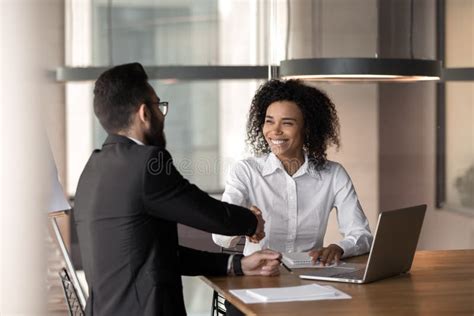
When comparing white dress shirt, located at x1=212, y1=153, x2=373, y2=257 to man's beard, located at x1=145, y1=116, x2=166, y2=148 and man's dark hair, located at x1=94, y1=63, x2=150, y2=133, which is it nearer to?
man's beard, located at x1=145, y1=116, x2=166, y2=148

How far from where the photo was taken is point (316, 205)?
383 centimetres

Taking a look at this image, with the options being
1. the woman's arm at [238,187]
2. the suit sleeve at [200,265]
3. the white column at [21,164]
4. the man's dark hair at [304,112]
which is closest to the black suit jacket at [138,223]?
the suit sleeve at [200,265]

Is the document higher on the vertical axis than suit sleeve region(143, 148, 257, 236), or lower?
lower

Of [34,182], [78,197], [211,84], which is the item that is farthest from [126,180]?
[211,84]

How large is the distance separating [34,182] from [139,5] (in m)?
1.20

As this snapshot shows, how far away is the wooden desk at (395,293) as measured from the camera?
2.66 meters

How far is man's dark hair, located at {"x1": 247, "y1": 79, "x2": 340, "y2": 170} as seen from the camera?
160 inches

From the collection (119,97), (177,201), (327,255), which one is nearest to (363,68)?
(327,255)

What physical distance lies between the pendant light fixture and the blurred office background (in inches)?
9.3

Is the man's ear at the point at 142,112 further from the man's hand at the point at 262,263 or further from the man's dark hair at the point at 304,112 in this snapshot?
the man's dark hair at the point at 304,112

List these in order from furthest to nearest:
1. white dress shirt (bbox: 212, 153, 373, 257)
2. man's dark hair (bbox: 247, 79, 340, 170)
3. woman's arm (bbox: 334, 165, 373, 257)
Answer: man's dark hair (bbox: 247, 79, 340, 170), white dress shirt (bbox: 212, 153, 373, 257), woman's arm (bbox: 334, 165, 373, 257)

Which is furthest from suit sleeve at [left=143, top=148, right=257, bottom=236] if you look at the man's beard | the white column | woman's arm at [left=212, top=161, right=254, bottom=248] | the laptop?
the white column

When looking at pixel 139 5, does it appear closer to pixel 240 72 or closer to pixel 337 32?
pixel 240 72

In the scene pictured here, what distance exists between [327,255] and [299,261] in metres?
0.10
